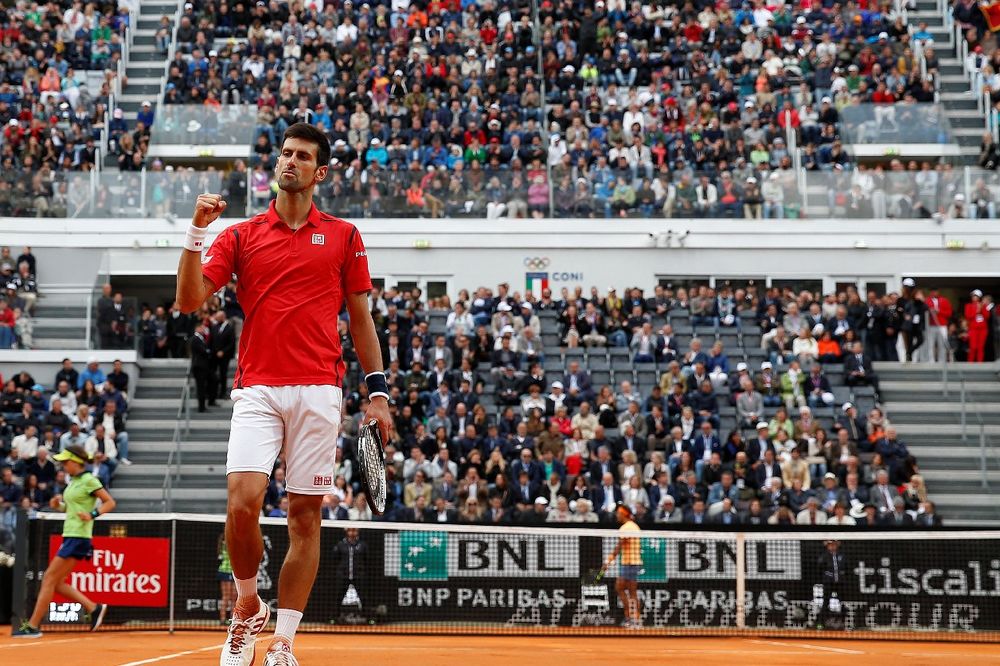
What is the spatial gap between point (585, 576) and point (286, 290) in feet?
35.9

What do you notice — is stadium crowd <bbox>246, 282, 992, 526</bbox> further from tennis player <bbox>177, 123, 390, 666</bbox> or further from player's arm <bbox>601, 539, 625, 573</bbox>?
tennis player <bbox>177, 123, 390, 666</bbox>

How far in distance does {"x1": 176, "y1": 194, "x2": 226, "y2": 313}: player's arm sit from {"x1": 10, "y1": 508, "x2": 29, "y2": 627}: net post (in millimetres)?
10237

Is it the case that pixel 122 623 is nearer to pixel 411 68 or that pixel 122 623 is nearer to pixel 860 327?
pixel 860 327

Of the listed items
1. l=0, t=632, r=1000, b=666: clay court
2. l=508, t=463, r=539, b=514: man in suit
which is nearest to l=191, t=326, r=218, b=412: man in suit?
l=508, t=463, r=539, b=514: man in suit

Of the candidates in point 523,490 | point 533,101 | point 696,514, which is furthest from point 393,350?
point 533,101

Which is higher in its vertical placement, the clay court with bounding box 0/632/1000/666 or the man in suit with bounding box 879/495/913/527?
the man in suit with bounding box 879/495/913/527

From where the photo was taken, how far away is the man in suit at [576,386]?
25922 mm

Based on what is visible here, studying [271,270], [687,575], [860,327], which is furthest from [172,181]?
[271,270]

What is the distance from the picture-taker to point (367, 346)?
793 centimetres

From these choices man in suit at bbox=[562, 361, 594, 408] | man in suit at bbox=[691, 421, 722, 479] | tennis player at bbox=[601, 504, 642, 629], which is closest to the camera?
tennis player at bbox=[601, 504, 642, 629]

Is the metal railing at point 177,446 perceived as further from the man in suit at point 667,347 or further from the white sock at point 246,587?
the white sock at point 246,587

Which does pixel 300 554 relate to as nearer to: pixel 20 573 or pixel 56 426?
pixel 20 573

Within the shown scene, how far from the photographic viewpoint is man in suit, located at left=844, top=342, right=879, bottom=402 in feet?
90.0

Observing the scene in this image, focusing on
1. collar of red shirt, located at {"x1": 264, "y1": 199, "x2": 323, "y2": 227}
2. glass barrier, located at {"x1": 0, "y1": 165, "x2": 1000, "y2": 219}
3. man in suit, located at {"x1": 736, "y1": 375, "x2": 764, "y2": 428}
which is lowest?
man in suit, located at {"x1": 736, "y1": 375, "x2": 764, "y2": 428}
